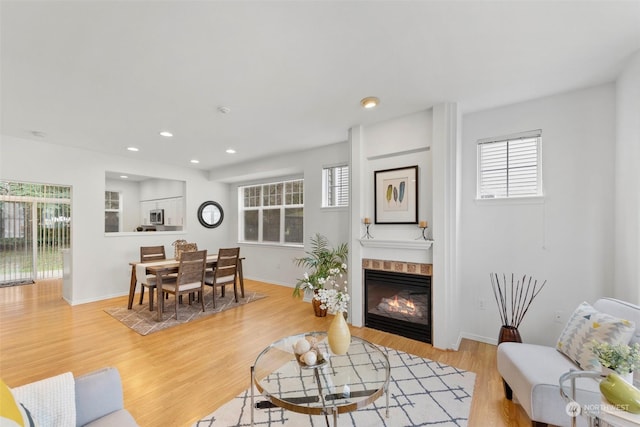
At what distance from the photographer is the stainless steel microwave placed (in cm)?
674

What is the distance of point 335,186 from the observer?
14.8 feet

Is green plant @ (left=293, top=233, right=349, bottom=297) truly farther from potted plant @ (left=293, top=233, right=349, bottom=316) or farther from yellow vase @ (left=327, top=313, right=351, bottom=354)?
yellow vase @ (left=327, top=313, right=351, bottom=354)

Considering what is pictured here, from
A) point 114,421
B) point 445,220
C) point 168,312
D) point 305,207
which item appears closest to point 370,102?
point 445,220

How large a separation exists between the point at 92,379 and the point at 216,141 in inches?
137

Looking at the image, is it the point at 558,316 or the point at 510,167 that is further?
the point at 510,167

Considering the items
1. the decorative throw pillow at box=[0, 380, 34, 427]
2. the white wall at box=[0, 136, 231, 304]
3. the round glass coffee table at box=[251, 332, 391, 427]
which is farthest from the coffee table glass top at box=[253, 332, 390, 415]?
the white wall at box=[0, 136, 231, 304]

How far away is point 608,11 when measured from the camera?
1.57 metres

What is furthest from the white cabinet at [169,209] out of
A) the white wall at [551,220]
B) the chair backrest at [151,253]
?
the white wall at [551,220]

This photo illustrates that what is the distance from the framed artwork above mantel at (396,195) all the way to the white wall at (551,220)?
59cm

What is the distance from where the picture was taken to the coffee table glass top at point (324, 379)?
1402mm

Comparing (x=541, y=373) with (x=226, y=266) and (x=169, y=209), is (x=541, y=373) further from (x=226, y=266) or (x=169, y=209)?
(x=169, y=209)

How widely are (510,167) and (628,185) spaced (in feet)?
2.93

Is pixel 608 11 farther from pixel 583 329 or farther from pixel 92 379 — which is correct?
pixel 92 379

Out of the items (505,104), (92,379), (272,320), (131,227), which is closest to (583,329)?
(505,104)
